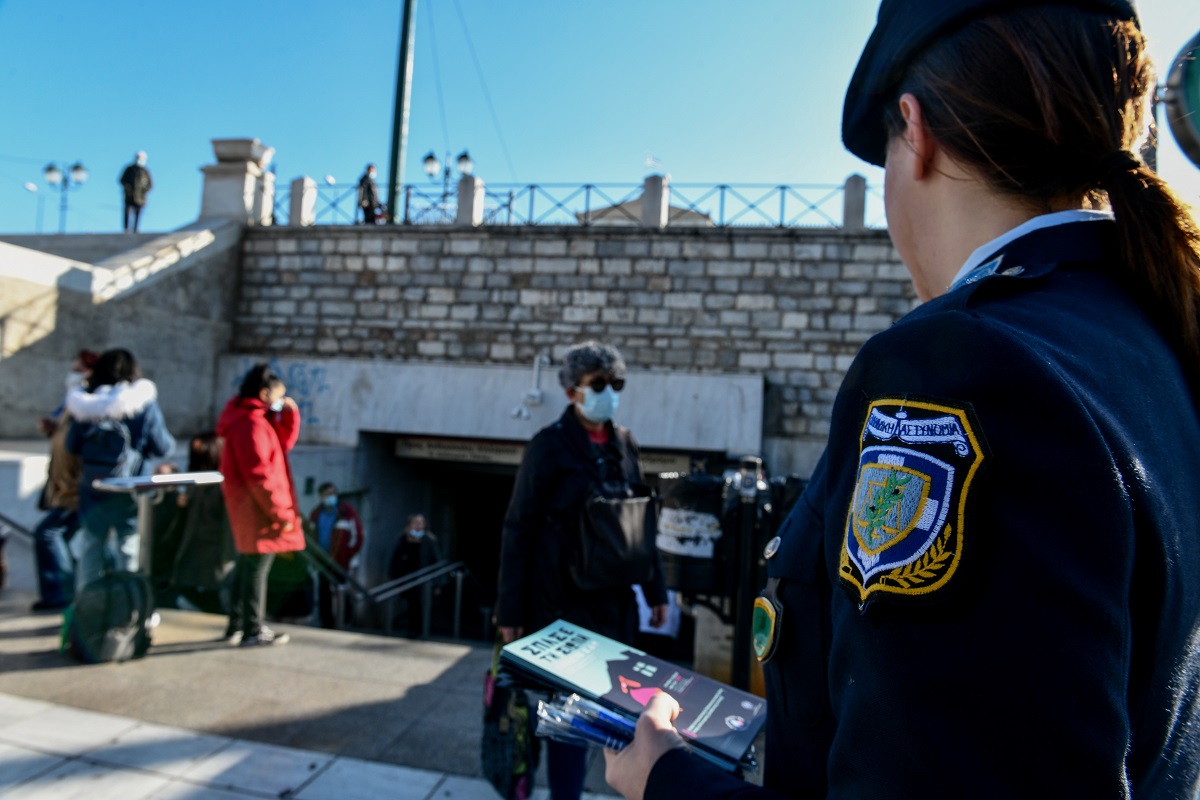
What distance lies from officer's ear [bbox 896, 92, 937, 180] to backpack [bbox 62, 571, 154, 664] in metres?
5.03

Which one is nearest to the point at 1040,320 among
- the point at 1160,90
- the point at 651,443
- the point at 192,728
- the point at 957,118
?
the point at 957,118

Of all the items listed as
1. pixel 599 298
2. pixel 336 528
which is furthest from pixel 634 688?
pixel 599 298

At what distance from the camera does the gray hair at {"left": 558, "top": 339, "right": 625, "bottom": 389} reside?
3242mm

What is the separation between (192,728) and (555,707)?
3.28m

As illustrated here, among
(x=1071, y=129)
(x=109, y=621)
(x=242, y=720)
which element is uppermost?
(x=1071, y=129)

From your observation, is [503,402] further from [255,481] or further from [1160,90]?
[1160,90]

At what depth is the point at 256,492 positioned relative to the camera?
4.62 meters

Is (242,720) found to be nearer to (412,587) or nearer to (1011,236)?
(1011,236)

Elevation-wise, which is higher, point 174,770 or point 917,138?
point 917,138

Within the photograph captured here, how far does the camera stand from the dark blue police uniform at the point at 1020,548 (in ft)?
1.78

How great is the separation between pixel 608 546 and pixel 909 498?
231 cm

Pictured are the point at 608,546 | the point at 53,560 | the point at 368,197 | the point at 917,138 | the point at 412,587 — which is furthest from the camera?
the point at 368,197

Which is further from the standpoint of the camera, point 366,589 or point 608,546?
point 366,589

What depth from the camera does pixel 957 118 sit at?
0.82m
